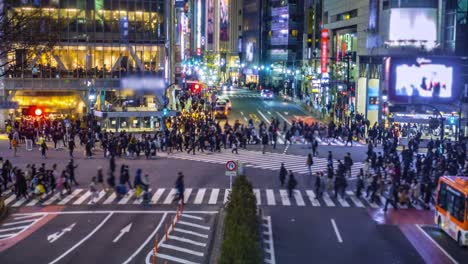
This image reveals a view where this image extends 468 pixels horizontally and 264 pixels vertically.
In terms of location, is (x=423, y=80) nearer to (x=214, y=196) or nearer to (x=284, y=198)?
(x=284, y=198)

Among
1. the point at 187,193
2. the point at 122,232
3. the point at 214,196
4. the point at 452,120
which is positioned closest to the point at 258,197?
the point at 214,196

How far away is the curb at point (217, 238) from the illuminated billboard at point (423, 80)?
34.2 m

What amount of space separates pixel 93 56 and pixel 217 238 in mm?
44215

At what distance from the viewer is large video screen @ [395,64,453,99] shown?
55312 mm

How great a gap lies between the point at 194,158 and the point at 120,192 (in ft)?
41.5

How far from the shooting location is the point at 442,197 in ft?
76.5

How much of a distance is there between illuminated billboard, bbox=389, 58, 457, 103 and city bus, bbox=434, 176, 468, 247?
1312 inches

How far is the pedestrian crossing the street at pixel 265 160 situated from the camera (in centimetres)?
3853

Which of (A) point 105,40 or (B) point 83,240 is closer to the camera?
(B) point 83,240

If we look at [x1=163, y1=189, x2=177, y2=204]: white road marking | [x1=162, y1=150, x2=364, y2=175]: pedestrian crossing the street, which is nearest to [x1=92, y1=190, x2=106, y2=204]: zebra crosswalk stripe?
[x1=163, y1=189, x2=177, y2=204]: white road marking

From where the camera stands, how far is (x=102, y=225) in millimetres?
24000

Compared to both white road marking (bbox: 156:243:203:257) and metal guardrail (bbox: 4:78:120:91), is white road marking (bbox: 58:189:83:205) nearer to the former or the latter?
white road marking (bbox: 156:243:203:257)

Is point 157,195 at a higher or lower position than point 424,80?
lower

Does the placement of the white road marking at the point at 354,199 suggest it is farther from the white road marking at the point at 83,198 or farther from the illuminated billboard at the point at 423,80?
the illuminated billboard at the point at 423,80
